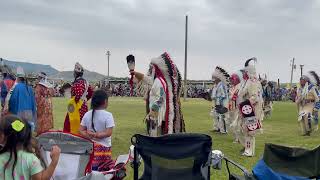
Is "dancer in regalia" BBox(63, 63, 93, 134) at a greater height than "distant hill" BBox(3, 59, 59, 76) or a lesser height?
lesser

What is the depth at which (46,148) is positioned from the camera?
4305 millimetres

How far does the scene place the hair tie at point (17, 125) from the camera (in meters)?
3.35

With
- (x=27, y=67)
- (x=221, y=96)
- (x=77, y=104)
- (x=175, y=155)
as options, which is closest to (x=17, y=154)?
(x=175, y=155)

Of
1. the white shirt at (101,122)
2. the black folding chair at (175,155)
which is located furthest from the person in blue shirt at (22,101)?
the black folding chair at (175,155)

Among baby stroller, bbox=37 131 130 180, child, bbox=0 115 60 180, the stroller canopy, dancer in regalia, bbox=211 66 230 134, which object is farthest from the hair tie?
dancer in regalia, bbox=211 66 230 134

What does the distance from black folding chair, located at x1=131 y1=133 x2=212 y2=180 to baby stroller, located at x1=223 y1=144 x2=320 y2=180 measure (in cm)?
30

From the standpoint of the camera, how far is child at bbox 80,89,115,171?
516cm

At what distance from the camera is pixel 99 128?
523cm

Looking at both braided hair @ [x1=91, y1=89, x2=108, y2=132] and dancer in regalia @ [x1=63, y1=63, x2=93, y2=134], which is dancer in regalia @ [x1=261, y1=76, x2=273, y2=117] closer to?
dancer in regalia @ [x1=63, y1=63, x2=93, y2=134]

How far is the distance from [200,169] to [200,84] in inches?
1971

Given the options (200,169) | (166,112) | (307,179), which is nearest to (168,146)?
(200,169)

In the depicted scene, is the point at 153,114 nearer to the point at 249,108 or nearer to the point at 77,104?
the point at 77,104

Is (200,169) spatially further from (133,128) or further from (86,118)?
(133,128)

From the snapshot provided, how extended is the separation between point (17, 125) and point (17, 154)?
218mm
